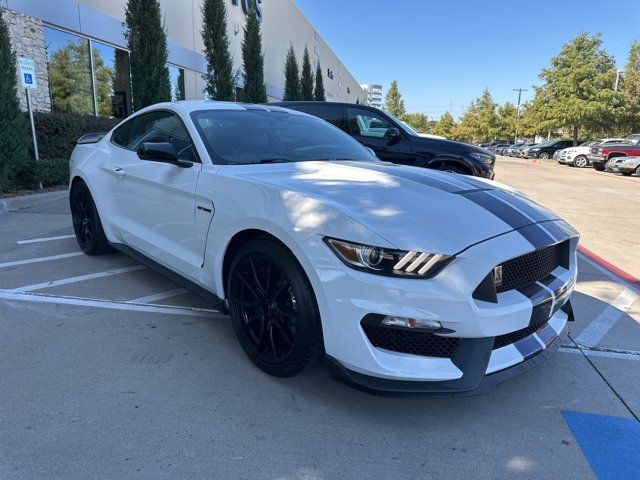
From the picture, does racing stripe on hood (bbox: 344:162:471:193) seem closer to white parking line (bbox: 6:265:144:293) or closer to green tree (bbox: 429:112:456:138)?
white parking line (bbox: 6:265:144:293)

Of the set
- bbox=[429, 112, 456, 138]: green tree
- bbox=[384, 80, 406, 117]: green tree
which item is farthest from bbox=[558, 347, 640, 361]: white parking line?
bbox=[384, 80, 406, 117]: green tree

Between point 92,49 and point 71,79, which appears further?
point 92,49

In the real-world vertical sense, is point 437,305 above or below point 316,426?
above

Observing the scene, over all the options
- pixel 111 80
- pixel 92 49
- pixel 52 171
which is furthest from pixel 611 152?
pixel 52 171

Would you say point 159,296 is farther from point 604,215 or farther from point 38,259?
point 604,215

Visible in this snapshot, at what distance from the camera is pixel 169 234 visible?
11.4ft

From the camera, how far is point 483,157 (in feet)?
26.6

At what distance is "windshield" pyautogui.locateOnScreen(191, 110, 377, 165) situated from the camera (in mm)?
3344

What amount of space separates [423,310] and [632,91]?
165 feet

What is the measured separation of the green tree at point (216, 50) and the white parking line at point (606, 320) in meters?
15.1

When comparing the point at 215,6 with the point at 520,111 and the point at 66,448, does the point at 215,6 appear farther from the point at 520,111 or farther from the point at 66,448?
the point at 520,111

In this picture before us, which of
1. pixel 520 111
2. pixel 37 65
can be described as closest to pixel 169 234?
pixel 37 65

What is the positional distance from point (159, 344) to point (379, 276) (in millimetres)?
1799

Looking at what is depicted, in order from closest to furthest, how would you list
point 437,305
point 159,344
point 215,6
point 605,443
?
point 437,305
point 605,443
point 159,344
point 215,6
